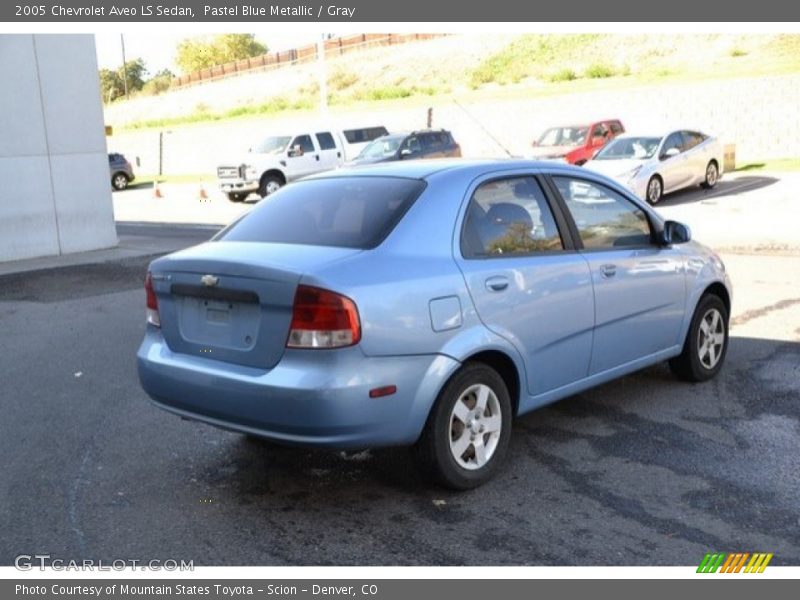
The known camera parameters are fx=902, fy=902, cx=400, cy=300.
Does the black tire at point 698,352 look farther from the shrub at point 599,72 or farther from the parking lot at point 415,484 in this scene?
the shrub at point 599,72

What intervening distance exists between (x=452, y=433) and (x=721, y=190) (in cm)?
1876

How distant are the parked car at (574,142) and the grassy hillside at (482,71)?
8.73 m

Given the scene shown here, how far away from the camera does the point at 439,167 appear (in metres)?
5.03

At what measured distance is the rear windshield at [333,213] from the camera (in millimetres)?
4602

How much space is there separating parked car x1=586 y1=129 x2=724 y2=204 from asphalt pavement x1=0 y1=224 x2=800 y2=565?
1231 cm

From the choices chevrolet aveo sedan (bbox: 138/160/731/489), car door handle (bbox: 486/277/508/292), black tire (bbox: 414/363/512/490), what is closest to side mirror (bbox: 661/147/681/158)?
chevrolet aveo sedan (bbox: 138/160/731/489)

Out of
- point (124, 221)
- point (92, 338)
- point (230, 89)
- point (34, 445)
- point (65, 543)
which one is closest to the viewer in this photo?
point (65, 543)

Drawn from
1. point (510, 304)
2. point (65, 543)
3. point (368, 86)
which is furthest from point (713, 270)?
point (368, 86)

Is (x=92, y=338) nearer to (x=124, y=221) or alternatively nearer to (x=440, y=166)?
(x=440, y=166)

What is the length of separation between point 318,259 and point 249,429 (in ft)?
2.87

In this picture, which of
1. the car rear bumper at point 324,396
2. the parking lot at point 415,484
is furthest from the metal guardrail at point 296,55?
the car rear bumper at point 324,396

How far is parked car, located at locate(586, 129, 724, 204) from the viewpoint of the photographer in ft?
62.4

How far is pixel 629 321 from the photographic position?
5652mm

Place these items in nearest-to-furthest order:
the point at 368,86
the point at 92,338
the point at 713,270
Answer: the point at 713,270 < the point at 92,338 < the point at 368,86
